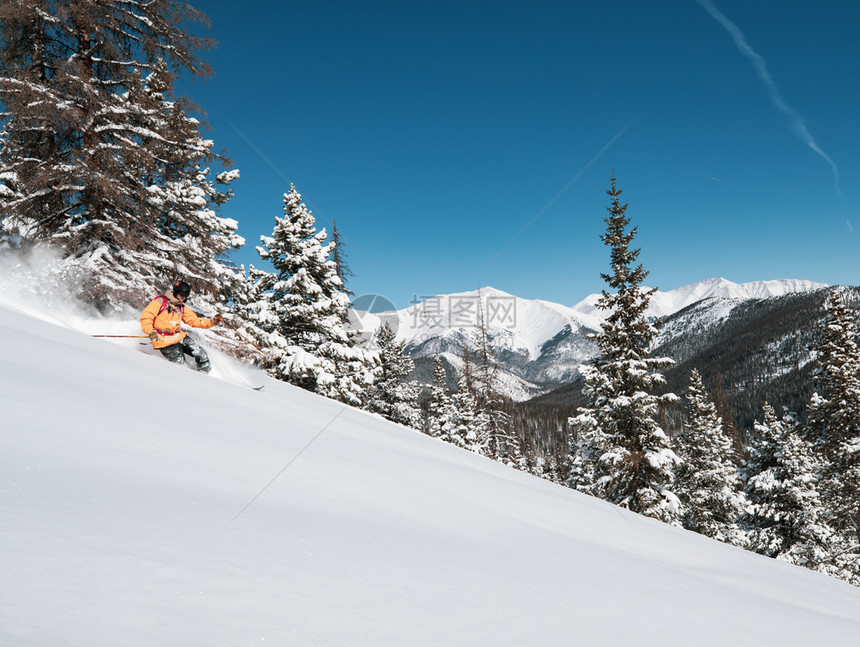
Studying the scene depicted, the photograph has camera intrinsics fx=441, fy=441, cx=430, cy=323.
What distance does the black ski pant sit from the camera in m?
8.22

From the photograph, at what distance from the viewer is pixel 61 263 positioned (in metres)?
9.50

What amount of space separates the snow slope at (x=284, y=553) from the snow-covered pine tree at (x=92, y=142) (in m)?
5.90

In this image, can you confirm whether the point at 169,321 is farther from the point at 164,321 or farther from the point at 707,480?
the point at 707,480

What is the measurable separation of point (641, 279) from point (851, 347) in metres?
9.17

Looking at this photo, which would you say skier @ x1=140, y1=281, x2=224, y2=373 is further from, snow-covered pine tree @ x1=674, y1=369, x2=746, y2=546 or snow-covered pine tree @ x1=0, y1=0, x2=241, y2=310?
snow-covered pine tree @ x1=674, y1=369, x2=746, y2=546

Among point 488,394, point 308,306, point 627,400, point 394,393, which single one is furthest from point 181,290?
point 488,394

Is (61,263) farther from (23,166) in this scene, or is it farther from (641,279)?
(641,279)

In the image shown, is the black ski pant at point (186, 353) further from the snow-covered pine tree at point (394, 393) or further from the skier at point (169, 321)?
the snow-covered pine tree at point (394, 393)

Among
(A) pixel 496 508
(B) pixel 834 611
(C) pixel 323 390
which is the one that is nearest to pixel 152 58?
(C) pixel 323 390

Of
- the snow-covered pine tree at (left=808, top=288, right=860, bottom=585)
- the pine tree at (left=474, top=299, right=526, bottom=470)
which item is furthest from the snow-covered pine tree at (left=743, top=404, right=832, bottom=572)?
the pine tree at (left=474, top=299, right=526, bottom=470)

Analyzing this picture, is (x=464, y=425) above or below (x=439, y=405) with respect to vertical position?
below

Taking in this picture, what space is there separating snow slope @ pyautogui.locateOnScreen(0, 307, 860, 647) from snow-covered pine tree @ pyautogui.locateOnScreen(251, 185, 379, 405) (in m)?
13.7

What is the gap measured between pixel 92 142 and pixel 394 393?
2458 cm

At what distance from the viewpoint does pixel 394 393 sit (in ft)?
106
